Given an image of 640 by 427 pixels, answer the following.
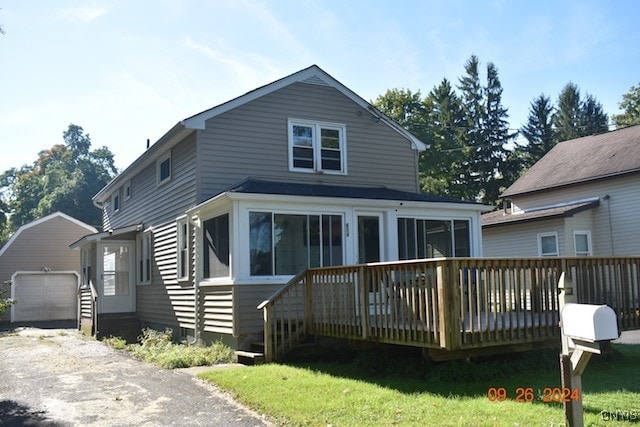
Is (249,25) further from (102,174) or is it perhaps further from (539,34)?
(102,174)

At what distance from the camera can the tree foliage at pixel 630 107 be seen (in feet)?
162

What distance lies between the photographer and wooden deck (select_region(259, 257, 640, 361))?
7.75 m

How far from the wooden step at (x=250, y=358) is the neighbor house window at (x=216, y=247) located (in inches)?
67.9

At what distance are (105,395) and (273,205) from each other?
4.87 meters

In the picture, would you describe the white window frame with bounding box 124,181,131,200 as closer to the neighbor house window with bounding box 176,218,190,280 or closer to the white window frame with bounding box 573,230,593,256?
the neighbor house window with bounding box 176,218,190,280

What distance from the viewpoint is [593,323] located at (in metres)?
4.64

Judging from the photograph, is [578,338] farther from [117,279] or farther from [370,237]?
[117,279]

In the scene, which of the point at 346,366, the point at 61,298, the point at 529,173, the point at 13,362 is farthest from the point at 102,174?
the point at 346,366

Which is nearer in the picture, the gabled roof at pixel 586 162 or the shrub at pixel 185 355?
the shrub at pixel 185 355

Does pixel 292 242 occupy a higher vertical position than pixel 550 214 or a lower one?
lower

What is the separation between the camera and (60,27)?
35.7ft

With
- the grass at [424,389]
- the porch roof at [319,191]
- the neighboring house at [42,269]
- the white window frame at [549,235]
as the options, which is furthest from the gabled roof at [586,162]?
the neighboring house at [42,269]

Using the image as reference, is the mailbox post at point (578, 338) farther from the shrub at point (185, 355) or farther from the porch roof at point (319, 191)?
the shrub at point (185, 355)
